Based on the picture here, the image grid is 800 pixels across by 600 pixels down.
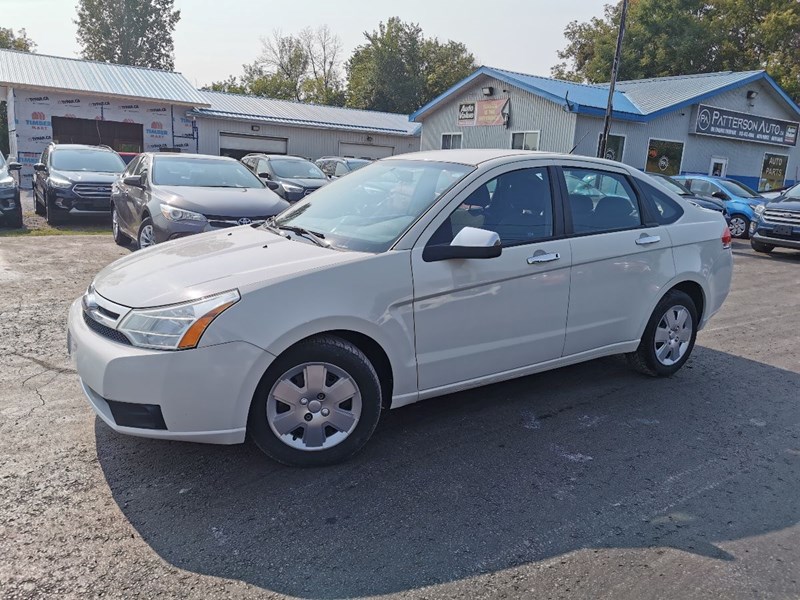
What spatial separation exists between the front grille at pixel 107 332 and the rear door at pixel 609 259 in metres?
2.81

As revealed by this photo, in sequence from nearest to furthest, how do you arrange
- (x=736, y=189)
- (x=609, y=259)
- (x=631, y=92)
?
(x=609, y=259) → (x=736, y=189) → (x=631, y=92)

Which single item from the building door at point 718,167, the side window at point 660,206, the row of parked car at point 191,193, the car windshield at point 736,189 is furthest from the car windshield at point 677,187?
the side window at point 660,206

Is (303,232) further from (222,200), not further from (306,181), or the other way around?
(306,181)

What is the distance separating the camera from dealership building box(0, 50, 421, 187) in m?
24.1

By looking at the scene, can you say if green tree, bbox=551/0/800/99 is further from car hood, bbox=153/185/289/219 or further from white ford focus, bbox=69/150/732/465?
white ford focus, bbox=69/150/732/465

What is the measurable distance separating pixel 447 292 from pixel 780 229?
39.3 ft

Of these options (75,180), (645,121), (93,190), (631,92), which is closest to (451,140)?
(645,121)

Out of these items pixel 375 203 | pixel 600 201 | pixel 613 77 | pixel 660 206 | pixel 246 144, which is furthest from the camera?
pixel 246 144

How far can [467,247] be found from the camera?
148 inches

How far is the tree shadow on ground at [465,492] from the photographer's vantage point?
2.86 m

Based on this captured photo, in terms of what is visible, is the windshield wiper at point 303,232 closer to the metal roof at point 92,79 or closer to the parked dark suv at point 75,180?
the parked dark suv at point 75,180

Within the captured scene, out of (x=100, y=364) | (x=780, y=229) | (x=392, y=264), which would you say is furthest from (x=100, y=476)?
(x=780, y=229)

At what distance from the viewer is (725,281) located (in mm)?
5574

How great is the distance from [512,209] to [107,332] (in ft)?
8.42
